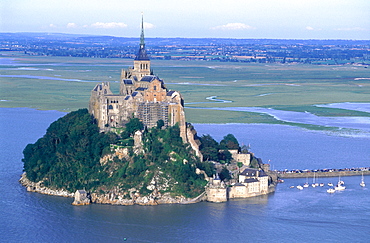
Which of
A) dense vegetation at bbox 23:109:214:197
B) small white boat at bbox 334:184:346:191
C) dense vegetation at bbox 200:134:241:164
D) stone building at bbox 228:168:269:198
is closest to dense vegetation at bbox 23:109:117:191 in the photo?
dense vegetation at bbox 23:109:214:197

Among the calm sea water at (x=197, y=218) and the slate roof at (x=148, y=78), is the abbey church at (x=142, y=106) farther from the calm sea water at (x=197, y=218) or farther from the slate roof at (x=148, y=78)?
the calm sea water at (x=197, y=218)

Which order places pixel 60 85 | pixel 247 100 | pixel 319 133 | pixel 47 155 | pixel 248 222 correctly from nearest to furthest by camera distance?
pixel 248 222, pixel 47 155, pixel 319 133, pixel 247 100, pixel 60 85

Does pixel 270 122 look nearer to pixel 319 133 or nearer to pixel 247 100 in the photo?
pixel 319 133

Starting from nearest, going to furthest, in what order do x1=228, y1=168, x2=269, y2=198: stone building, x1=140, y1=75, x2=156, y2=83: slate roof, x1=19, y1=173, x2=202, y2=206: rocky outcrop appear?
x1=19, y1=173, x2=202, y2=206: rocky outcrop
x1=228, y1=168, x2=269, y2=198: stone building
x1=140, y1=75, x2=156, y2=83: slate roof

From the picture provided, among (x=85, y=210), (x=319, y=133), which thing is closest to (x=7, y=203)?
(x=85, y=210)

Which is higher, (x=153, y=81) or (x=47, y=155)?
(x=153, y=81)

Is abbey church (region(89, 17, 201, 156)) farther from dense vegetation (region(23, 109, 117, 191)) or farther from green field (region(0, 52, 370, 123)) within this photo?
green field (region(0, 52, 370, 123))
